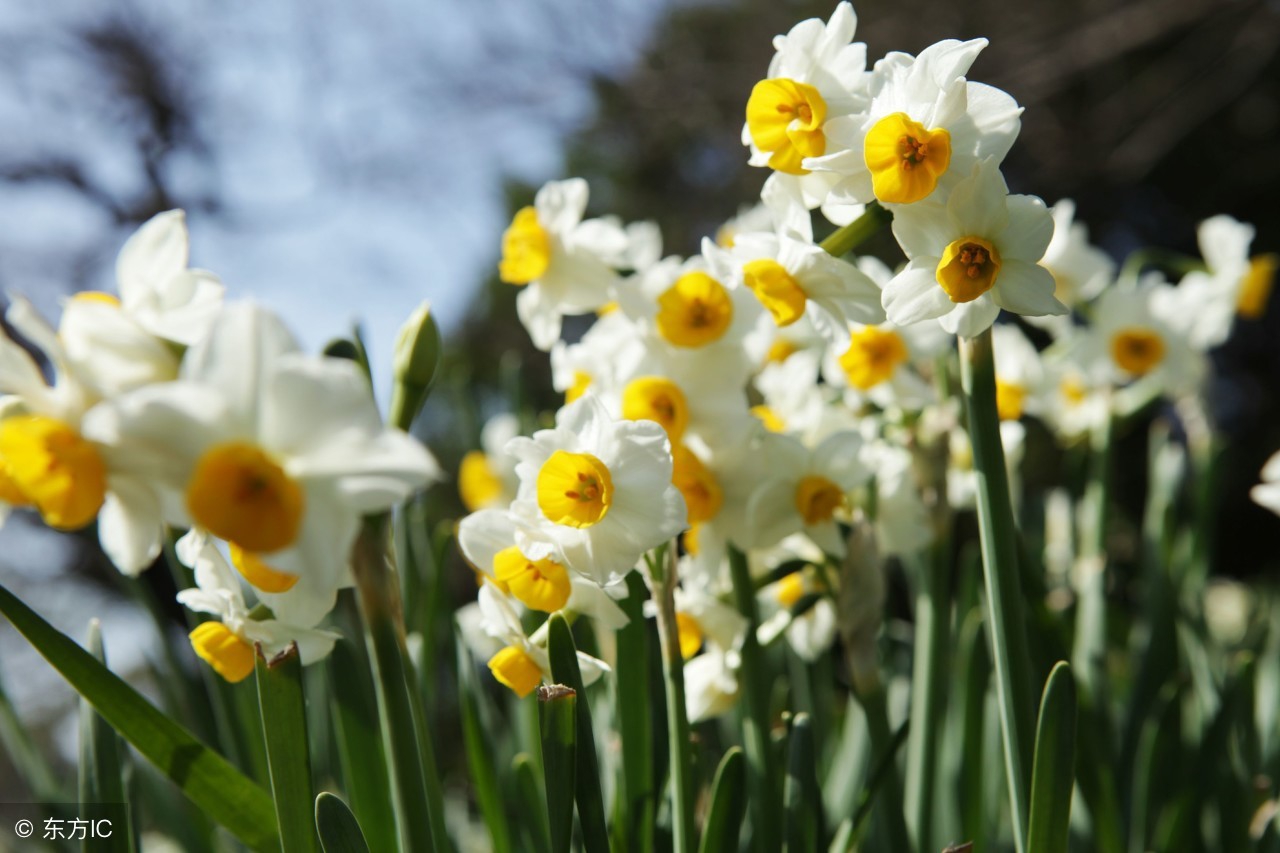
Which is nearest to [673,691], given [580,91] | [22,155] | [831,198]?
[831,198]

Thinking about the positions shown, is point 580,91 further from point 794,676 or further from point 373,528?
point 373,528

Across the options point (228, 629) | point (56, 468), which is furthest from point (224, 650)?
point (56, 468)

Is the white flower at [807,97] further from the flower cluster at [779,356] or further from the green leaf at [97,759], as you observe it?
the green leaf at [97,759]

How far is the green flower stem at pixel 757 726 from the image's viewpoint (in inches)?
34.0

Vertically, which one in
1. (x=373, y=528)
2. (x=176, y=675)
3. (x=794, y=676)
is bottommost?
(x=373, y=528)

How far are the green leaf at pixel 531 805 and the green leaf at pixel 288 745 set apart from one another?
0.34m

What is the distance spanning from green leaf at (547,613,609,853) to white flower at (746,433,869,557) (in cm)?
25

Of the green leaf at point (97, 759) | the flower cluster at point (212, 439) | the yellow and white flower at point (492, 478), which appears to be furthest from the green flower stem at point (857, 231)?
the yellow and white flower at point (492, 478)

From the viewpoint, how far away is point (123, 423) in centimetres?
45

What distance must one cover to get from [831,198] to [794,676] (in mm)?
1042

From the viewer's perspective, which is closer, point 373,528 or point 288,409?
point 288,409

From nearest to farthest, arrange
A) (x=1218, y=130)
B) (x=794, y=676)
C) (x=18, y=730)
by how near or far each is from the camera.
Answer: (x=18, y=730)
(x=794, y=676)
(x=1218, y=130)

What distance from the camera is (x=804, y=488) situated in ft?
3.00

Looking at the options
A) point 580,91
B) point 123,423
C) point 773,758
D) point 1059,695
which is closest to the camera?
point 123,423
